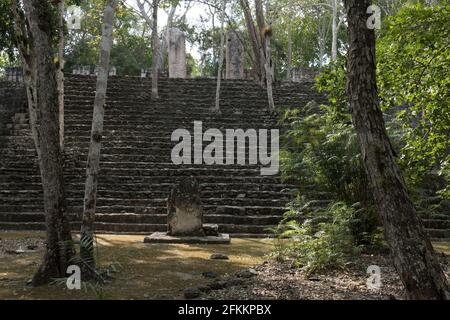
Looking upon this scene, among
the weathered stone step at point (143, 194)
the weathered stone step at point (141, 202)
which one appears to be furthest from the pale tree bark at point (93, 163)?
the weathered stone step at point (143, 194)

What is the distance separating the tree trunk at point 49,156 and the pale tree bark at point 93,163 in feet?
0.61

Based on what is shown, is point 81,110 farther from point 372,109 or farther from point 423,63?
point 372,109

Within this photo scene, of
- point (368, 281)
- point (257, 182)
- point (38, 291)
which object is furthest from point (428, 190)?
point (38, 291)

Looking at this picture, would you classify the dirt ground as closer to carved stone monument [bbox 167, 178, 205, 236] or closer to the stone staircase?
carved stone monument [bbox 167, 178, 205, 236]

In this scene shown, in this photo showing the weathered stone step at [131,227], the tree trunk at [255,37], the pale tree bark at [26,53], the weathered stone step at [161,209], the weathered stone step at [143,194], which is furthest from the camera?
the tree trunk at [255,37]

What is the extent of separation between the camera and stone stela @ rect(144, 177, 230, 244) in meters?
9.41

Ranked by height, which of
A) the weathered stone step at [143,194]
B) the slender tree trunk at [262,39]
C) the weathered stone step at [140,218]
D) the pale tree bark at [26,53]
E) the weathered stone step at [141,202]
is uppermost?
the slender tree trunk at [262,39]

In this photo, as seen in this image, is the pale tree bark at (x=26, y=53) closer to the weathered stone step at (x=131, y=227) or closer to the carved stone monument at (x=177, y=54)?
the weathered stone step at (x=131, y=227)

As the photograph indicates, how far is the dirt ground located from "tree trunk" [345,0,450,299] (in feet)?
3.54

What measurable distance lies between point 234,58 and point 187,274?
18.8m

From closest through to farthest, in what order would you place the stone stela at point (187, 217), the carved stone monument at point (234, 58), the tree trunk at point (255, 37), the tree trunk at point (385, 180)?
the tree trunk at point (385, 180) → the stone stela at point (187, 217) → the tree trunk at point (255, 37) → the carved stone monument at point (234, 58)

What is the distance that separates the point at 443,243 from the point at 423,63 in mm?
4605

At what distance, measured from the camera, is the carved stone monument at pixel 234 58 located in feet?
78.2
